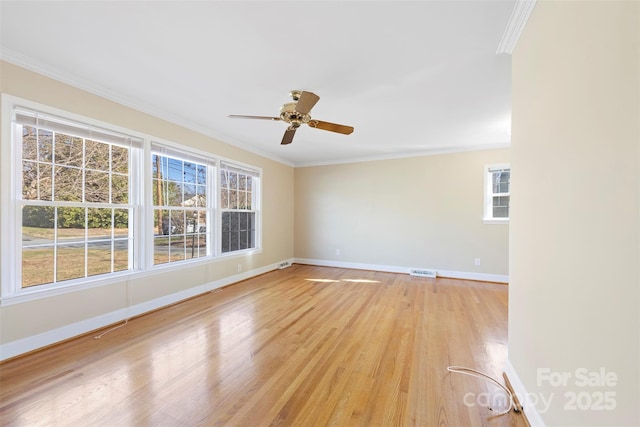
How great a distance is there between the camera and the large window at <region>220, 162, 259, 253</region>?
4.26 meters

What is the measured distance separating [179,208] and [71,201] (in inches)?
46.1

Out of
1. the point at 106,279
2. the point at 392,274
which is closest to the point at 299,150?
the point at 392,274

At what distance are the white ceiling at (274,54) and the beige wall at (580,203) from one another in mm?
568

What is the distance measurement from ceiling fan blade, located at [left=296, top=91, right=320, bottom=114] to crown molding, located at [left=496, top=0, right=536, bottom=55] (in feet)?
4.57

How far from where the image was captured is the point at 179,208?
3.52 m

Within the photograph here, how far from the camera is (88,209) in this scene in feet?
8.50

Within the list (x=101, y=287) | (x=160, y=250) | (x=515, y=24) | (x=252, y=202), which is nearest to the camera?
(x=515, y=24)

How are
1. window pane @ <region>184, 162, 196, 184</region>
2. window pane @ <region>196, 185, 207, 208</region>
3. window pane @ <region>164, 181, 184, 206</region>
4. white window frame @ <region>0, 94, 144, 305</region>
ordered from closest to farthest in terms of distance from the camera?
white window frame @ <region>0, 94, 144, 305</region>, window pane @ <region>164, 181, 184, 206</region>, window pane @ <region>184, 162, 196, 184</region>, window pane @ <region>196, 185, 207, 208</region>

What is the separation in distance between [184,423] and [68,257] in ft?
7.07

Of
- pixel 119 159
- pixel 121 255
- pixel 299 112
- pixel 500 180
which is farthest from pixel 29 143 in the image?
pixel 500 180

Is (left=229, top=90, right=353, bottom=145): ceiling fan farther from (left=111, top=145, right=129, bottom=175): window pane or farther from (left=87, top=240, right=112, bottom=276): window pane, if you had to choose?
(left=87, top=240, right=112, bottom=276): window pane

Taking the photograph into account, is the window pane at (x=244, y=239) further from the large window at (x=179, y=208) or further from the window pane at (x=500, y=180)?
the window pane at (x=500, y=180)

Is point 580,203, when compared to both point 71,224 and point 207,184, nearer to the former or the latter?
point 71,224

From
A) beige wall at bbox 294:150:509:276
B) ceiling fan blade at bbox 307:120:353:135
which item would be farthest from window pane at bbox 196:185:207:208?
beige wall at bbox 294:150:509:276
